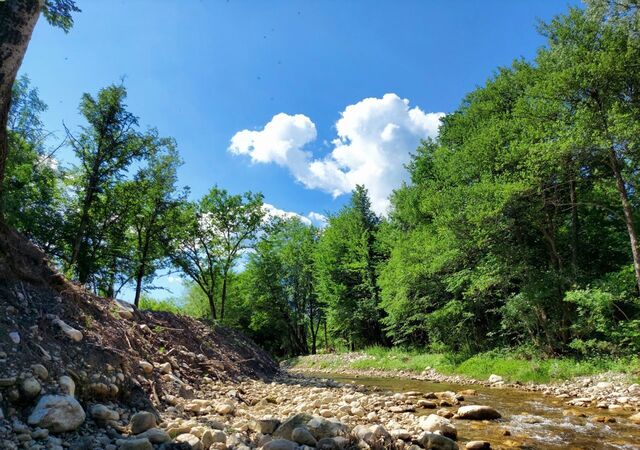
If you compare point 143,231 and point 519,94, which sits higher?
point 519,94

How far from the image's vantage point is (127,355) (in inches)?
267

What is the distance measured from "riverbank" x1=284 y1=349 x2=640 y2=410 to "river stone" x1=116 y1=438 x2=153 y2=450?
35.1ft

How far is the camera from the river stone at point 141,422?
4609 millimetres

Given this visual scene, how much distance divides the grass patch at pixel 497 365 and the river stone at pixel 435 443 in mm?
9625

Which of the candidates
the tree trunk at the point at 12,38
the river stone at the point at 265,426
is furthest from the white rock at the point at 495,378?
the tree trunk at the point at 12,38

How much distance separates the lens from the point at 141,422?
15.3 feet

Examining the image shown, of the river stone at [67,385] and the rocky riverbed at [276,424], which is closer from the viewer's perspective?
the rocky riverbed at [276,424]

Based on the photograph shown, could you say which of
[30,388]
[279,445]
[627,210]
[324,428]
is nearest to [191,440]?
[279,445]

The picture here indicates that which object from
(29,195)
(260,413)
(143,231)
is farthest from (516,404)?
(29,195)

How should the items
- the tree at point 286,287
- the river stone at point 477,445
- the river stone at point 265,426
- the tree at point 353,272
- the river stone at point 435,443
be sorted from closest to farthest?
the river stone at point 265,426 → the river stone at point 435,443 → the river stone at point 477,445 → the tree at point 353,272 → the tree at point 286,287

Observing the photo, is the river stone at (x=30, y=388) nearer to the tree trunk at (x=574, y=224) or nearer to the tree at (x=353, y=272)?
the tree trunk at (x=574, y=224)

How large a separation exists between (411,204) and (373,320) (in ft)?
38.8

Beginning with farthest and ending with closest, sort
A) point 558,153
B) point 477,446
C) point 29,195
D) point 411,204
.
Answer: point 411,204
point 29,195
point 558,153
point 477,446

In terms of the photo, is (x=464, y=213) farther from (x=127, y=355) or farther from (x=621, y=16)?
(x=127, y=355)
